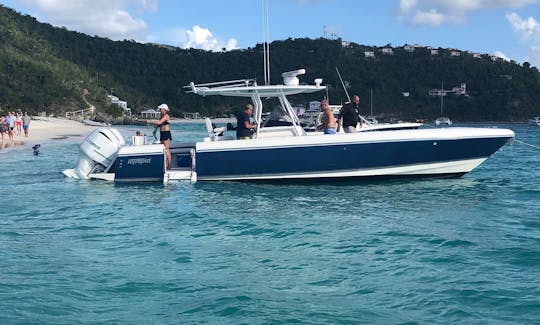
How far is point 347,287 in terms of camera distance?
17.6 ft

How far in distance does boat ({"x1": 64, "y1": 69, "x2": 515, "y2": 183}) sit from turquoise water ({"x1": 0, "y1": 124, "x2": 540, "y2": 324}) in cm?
93

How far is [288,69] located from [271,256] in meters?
103

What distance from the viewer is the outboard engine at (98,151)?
43.2 feet

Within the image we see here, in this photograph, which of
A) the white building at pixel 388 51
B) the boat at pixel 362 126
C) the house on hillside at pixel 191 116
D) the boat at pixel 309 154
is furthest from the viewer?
the white building at pixel 388 51

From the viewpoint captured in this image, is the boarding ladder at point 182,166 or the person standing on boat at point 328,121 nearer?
the boarding ladder at point 182,166

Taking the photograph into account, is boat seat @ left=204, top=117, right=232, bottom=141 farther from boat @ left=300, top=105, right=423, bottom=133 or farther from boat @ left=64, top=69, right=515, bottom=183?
boat @ left=300, top=105, right=423, bottom=133

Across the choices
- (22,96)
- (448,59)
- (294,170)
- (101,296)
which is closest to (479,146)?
(294,170)

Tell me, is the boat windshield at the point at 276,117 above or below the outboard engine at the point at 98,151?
above

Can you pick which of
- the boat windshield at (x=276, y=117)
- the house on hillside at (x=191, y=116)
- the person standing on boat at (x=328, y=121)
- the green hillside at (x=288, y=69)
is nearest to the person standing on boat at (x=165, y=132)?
the boat windshield at (x=276, y=117)

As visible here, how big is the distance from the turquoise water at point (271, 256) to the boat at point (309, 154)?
0.93 meters

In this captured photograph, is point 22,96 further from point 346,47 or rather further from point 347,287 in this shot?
point 346,47

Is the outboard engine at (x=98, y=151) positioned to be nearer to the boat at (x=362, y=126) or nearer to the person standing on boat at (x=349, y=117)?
the boat at (x=362, y=126)

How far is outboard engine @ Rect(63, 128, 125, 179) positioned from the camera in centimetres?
1316

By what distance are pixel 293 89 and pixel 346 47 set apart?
121 metres
